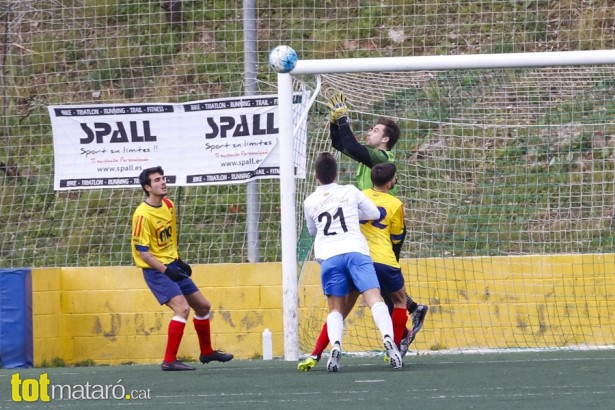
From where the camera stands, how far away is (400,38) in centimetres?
1530

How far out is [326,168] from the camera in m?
8.38

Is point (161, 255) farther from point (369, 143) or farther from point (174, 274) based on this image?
point (369, 143)

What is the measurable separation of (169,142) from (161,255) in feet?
7.98

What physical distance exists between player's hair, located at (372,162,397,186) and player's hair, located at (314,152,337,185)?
0.31 m

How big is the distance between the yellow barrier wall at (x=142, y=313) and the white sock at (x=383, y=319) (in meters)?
3.04

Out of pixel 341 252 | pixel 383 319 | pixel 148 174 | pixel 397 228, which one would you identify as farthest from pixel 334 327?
pixel 148 174

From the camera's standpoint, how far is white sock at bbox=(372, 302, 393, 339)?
317 inches

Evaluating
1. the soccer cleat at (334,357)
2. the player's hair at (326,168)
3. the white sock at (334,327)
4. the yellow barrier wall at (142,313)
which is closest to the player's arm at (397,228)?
the player's hair at (326,168)

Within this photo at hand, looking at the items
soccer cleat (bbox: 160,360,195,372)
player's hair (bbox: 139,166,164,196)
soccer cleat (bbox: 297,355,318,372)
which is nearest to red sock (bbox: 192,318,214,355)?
soccer cleat (bbox: 160,360,195,372)

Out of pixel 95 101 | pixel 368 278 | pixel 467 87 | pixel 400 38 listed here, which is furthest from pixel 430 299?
pixel 95 101

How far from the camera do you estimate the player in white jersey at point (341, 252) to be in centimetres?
815

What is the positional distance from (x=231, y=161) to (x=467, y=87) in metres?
2.48

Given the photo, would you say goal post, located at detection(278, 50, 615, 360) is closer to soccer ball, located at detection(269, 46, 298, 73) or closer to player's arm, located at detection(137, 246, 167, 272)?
soccer ball, located at detection(269, 46, 298, 73)

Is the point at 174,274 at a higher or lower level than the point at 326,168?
lower
